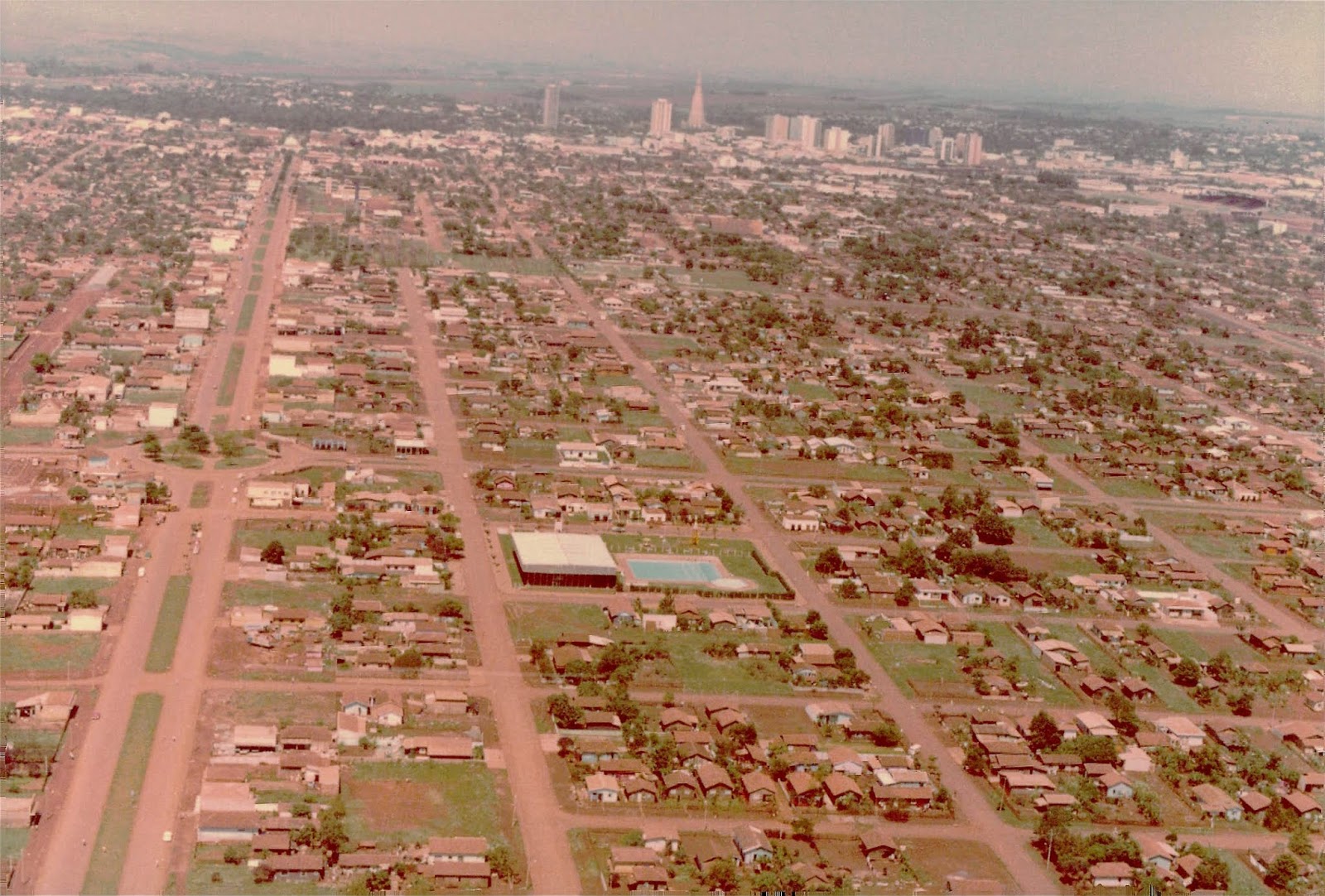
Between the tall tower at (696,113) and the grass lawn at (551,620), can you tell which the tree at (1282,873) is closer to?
the grass lawn at (551,620)

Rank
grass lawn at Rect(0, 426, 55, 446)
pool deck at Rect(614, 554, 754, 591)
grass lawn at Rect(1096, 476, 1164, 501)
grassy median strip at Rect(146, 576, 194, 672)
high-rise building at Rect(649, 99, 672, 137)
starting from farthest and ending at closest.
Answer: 1. high-rise building at Rect(649, 99, 672, 137)
2. grass lawn at Rect(1096, 476, 1164, 501)
3. grass lawn at Rect(0, 426, 55, 446)
4. pool deck at Rect(614, 554, 754, 591)
5. grassy median strip at Rect(146, 576, 194, 672)

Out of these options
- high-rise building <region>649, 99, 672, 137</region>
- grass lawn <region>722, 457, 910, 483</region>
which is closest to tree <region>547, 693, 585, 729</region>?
grass lawn <region>722, 457, 910, 483</region>

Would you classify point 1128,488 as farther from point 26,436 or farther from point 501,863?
point 26,436

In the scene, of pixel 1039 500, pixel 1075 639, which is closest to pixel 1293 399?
pixel 1039 500

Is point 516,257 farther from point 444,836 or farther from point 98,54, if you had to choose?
point 98,54

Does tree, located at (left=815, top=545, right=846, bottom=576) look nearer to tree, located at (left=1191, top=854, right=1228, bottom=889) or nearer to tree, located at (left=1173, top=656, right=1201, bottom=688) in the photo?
tree, located at (left=1173, top=656, right=1201, bottom=688)
